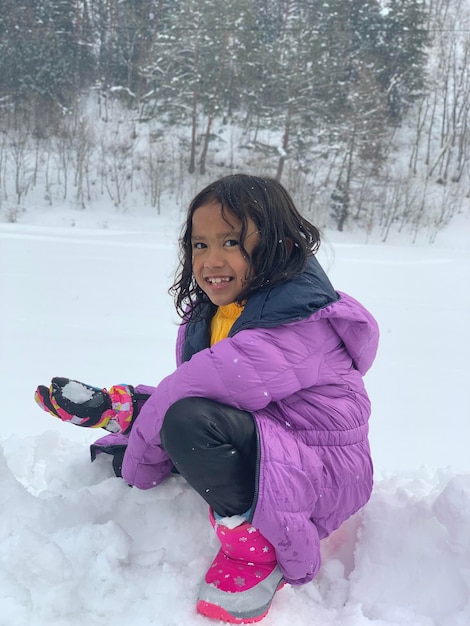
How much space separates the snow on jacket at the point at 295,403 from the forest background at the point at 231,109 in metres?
14.1

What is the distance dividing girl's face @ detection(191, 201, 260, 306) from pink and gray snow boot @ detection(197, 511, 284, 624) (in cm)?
47

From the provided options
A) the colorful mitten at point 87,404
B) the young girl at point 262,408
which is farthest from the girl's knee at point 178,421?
the colorful mitten at point 87,404

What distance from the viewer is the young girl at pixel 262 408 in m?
0.88

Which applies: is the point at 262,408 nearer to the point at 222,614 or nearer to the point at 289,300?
the point at 289,300

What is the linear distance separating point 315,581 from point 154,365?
4.97 ft

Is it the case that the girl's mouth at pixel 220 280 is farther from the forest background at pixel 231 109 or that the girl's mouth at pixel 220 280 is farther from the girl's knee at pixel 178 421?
the forest background at pixel 231 109

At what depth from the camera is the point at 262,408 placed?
37.0 inches

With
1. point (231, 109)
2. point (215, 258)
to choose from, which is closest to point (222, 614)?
point (215, 258)

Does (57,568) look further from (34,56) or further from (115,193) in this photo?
(34,56)

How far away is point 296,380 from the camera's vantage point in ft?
3.08

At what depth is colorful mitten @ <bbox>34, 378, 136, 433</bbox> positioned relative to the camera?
4.08ft

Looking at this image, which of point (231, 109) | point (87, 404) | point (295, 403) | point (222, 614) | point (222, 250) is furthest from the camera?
point (231, 109)

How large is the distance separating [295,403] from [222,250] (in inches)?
14.2

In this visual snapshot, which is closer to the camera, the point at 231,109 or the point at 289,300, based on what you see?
the point at 289,300
